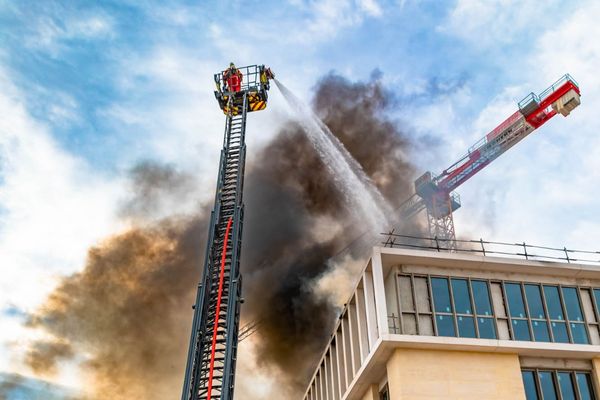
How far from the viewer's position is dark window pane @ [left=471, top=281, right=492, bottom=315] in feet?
103

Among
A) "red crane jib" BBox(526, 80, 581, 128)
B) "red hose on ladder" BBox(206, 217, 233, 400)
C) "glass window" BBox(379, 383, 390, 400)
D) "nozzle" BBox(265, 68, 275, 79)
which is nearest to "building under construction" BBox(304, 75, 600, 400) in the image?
"glass window" BBox(379, 383, 390, 400)

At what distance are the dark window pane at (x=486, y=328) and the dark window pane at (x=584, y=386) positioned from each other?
5.10 m

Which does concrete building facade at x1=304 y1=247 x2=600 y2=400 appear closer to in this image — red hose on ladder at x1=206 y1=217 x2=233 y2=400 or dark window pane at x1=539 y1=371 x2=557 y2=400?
dark window pane at x1=539 y1=371 x2=557 y2=400

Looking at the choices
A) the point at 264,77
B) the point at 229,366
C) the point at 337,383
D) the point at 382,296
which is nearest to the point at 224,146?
the point at 264,77

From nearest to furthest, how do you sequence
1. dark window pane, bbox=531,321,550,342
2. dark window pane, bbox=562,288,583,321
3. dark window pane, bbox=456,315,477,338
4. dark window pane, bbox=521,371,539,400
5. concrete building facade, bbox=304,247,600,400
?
concrete building facade, bbox=304,247,600,400, dark window pane, bbox=521,371,539,400, dark window pane, bbox=456,315,477,338, dark window pane, bbox=531,321,550,342, dark window pane, bbox=562,288,583,321

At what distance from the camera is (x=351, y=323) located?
3644 centimetres

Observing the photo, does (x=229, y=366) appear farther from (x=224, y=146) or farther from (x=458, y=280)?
(x=224, y=146)

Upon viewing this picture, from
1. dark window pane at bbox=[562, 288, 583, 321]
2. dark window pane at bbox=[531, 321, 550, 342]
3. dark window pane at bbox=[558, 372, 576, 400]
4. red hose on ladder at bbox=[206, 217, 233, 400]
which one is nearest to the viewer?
dark window pane at bbox=[558, 372, 576, 400]

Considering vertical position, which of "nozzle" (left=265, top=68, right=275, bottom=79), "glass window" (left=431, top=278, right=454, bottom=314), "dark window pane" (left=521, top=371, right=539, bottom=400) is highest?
"nozzle" (left=265, top=68, right=275, bottom=79)

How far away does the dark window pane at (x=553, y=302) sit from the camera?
1265 inches

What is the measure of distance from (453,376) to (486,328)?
319 centimetres

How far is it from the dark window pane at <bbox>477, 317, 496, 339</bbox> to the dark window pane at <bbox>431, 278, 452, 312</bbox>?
1630mm

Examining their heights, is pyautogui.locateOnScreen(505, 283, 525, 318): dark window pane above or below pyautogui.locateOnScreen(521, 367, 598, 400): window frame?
above

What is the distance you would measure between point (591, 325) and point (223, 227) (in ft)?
97.4
